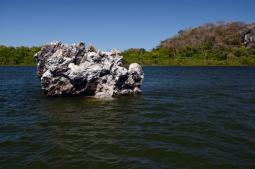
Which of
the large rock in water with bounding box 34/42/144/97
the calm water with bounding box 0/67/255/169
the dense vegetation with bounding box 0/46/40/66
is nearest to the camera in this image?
the calm water with bounding box 0/67/255/169

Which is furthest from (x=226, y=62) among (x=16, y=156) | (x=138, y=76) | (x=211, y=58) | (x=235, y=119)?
(x=16, y=156)

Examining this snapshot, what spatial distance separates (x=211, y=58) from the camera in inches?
7721

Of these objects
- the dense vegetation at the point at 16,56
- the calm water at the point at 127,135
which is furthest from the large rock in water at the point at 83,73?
the dense vegetation at the point at 16,56

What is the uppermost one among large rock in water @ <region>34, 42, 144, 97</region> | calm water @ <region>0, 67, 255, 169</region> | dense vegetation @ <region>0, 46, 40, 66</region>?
dense vegetation @ <region>0, 46, 40, 66</region>

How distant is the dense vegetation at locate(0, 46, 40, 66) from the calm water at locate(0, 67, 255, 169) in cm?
16388

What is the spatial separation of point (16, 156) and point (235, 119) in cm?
1648

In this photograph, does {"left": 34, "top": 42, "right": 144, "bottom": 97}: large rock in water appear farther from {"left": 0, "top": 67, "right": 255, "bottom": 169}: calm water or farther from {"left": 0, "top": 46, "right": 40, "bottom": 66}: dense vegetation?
{"left": 0, "top": 46, "right": 40, "bottom": 66}: dense vegetation

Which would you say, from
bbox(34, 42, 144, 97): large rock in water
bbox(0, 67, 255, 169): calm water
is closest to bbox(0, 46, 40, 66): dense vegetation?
bbox(34, 42, 144, 97): large rock in water

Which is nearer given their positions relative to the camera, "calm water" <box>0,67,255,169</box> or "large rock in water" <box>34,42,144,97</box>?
"calm water" <box>0,67,255,169</box>

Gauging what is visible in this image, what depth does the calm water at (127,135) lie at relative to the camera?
46.9 feet

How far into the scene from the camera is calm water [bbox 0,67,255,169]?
46.9ft

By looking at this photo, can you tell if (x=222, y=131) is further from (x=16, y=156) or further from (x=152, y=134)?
(x=16, y=156)

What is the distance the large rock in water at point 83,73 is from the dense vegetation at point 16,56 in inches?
6074

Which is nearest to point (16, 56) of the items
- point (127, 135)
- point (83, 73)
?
point (83, 73)
